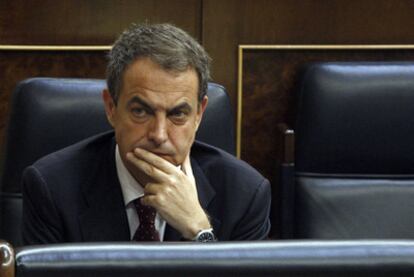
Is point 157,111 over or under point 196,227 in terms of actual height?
over

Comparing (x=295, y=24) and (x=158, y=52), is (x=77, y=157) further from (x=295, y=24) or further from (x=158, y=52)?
(x=295, y=24)

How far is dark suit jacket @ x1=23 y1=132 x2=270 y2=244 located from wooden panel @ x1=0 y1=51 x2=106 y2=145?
513 millimetres

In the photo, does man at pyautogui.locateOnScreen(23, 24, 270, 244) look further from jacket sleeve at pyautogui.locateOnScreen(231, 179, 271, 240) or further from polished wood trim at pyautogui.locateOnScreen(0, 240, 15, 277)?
polished wood trim at pyautogui.locateOnScreen(0, 240, 15, 277)

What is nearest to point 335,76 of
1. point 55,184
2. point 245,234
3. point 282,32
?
point 282,32

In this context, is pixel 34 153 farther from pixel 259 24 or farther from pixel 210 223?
pixel 259 24

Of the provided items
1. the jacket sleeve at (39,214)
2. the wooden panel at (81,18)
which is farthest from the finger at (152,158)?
the wooden panel at (81,18)

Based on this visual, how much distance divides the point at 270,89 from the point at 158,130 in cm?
66

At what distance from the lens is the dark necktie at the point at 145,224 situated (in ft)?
3.35

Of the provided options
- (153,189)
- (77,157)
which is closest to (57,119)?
(77,157)

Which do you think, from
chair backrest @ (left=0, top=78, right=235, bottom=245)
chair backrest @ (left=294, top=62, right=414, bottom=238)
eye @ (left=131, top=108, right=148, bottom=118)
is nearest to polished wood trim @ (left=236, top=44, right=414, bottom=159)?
chair backrest @ (left=294, top=62, right=414, bottom=238)

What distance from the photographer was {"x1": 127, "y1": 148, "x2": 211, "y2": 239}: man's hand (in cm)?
101

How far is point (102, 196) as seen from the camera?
1.05 meters

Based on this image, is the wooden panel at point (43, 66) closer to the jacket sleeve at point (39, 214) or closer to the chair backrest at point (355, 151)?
the chair backrest at point (355, 151)

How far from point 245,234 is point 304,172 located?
36 cm
